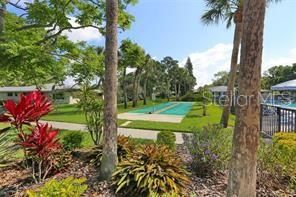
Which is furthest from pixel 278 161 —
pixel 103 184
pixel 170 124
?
pixel 170 124

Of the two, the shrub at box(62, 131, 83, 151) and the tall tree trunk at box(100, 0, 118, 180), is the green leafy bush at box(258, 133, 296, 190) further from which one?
the shrub at box(62, 131, 83, 151)

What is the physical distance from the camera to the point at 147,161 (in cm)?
508

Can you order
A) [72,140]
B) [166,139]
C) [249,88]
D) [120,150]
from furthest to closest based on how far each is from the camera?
[72,140], [166,139], [120,150], [249,88]

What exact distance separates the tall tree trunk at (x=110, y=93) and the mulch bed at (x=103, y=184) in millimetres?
366

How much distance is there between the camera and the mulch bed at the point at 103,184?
15.8 ft

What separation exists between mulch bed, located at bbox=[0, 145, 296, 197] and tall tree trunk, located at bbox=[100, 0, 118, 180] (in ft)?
1.20

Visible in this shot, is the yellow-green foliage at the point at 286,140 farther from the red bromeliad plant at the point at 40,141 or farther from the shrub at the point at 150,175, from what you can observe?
the red bromeliad plant at the point at 40,141

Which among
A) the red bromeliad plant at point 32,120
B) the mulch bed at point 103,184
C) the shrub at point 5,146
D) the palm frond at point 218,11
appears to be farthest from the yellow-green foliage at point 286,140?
the palm frond at point 218,11

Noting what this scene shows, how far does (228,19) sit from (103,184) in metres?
13.8

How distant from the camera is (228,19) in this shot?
16234 millimetres

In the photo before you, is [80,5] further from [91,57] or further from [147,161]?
[147,161]

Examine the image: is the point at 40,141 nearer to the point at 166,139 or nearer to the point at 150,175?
the point at 150,175

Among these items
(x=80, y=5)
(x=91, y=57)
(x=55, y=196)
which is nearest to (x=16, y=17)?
(x=80, y=5)

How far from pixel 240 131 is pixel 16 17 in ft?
33.6
